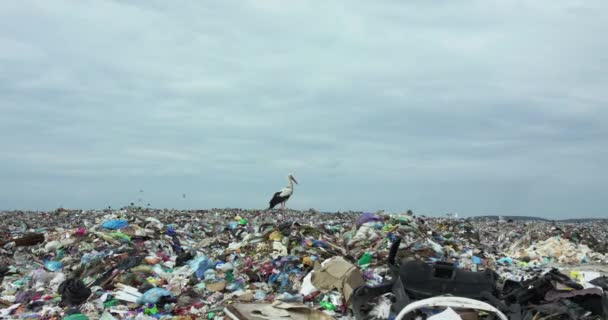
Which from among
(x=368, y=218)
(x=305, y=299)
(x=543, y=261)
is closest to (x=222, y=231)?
(x=368, y=218)

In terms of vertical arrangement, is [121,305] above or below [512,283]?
below

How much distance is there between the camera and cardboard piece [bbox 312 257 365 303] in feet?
19.2

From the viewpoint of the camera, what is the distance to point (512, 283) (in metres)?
5.38

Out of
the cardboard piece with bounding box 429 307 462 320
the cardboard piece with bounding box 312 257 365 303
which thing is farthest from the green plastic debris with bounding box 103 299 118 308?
the cardboard piece with bounding box 429 307 462 320

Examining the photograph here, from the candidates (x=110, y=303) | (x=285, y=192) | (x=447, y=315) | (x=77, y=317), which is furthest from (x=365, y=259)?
(x=285, y=192)

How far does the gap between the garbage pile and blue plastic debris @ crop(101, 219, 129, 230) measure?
0.07 feet

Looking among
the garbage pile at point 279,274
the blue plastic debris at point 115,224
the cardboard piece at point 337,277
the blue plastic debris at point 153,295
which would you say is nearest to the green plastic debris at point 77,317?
the garbage pile at point 279,274

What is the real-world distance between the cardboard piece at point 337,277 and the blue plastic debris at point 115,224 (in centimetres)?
492

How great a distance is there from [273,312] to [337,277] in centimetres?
136

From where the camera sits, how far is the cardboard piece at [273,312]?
471 centimetres

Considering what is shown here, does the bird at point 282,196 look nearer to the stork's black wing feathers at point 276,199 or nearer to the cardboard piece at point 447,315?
the stork's black wing feathers at point 276,199

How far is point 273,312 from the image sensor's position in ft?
15.8

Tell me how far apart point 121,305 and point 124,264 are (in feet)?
4.95

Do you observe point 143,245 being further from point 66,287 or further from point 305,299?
point 305,299
